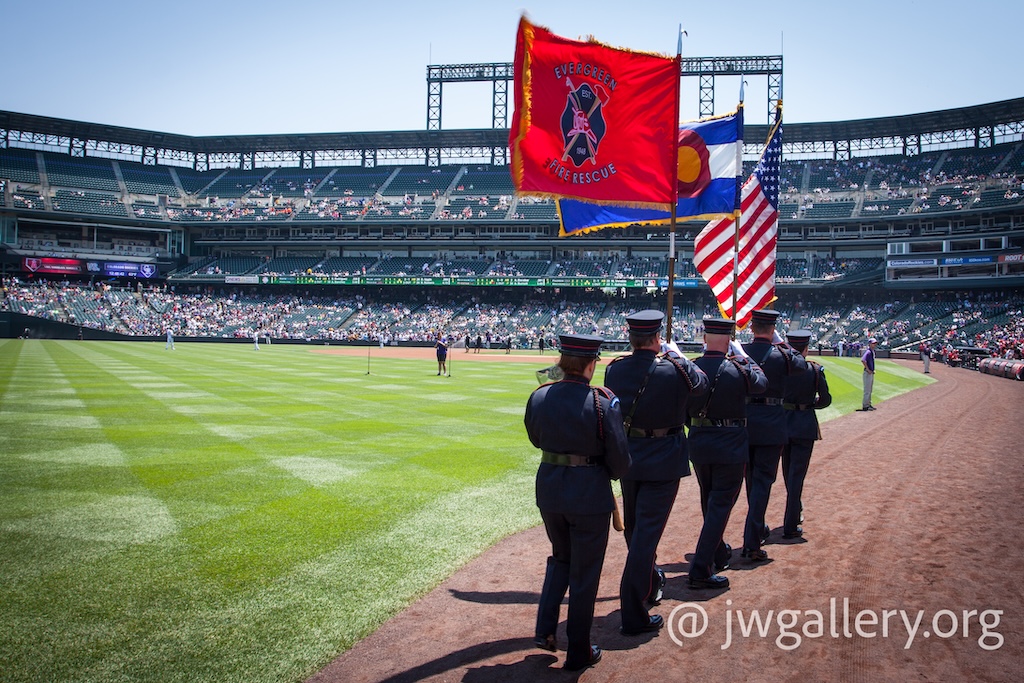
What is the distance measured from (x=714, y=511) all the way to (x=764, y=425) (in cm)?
146

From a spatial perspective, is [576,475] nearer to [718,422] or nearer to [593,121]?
[718,422]

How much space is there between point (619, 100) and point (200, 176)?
87944 mm

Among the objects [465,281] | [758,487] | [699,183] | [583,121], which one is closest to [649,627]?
[758,487]

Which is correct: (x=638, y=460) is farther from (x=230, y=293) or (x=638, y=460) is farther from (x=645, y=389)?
(x=230, y=293)

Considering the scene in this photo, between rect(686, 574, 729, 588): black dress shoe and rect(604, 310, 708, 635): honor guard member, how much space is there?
0.52 meters

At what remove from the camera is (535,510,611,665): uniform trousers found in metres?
4.61

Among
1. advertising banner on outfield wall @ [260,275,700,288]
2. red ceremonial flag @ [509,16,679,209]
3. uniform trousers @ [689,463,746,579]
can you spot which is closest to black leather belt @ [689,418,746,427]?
uniform trousers @ [689,463,746,579]

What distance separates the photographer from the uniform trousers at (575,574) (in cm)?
461

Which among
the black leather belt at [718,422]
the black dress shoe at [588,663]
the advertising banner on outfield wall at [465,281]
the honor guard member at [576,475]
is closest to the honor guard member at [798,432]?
the black leather belt at [718,422]

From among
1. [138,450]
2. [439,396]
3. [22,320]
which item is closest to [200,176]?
[22,320]

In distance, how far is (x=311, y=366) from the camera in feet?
107

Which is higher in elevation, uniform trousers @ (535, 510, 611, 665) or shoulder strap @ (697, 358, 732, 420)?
shoulder strap @ (697, 358, 732, 420)

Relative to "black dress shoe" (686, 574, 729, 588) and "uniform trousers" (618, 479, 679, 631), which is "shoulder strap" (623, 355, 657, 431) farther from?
"black dress shoe" (686, 574, 729, 588)

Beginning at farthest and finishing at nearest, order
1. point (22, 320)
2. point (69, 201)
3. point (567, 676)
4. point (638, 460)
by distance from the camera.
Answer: point (69, 201) → point (22, 320) → point (638, 460) → point (567, 676)
